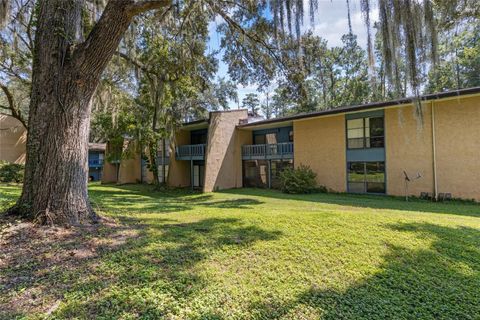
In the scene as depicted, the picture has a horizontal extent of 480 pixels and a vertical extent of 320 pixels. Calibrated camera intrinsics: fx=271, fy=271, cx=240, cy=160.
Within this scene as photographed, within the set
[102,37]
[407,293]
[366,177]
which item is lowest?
[407,293]

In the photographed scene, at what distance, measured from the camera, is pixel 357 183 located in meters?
14.4

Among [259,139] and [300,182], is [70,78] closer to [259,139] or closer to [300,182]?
[300,182]

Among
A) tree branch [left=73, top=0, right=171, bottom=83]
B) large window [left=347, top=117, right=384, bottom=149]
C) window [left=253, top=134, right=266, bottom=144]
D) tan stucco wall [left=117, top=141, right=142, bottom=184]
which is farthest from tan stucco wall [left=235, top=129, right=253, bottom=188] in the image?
tree branch [left=73, top=0, right=171, bottom=83]

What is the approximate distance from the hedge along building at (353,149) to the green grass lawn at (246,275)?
90.1 inches

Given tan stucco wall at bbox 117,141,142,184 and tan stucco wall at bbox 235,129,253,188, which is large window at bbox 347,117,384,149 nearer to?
tan stucco wall at bbox 235,129,253,188

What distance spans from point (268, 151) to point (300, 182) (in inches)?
159

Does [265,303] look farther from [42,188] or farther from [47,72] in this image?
[47,72]

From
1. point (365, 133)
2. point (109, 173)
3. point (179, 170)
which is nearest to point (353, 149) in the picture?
point (365, 133)

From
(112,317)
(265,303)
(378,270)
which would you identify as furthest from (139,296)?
(378,270)

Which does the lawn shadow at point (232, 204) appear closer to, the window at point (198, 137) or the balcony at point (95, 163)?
A: the window at point (198, 137)

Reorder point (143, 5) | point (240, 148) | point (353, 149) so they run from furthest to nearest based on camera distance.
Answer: point (240, 148) → point (353, 149) → point (143, 5)

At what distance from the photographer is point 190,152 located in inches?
733

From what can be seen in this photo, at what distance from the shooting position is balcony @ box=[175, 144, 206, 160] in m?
17.9

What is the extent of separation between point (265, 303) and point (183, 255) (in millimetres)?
1314
